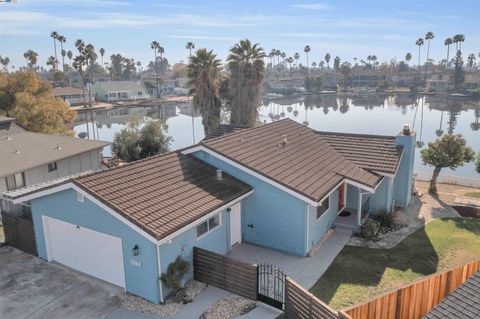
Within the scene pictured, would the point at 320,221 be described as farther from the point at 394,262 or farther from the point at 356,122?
the point at 356,122

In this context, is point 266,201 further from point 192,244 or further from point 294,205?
point 192,244

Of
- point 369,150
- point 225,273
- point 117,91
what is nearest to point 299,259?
point 225,273

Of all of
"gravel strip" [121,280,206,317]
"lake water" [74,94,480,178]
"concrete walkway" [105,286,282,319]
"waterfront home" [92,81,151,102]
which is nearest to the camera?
"concrete walkway" [105,286,282,319]

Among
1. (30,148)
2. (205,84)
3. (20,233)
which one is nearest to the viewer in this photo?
(20,233)

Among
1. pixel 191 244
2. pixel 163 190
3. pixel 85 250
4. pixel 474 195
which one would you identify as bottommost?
pixel 474 195

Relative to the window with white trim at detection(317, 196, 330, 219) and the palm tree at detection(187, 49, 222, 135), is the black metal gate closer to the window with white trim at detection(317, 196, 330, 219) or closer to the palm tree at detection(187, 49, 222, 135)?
the window with white trim at detection(317, 196, 330, 219)

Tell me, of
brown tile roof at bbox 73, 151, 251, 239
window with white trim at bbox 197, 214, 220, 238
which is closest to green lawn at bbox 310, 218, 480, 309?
window with white trim at bbox 197, 214, 220, 238
